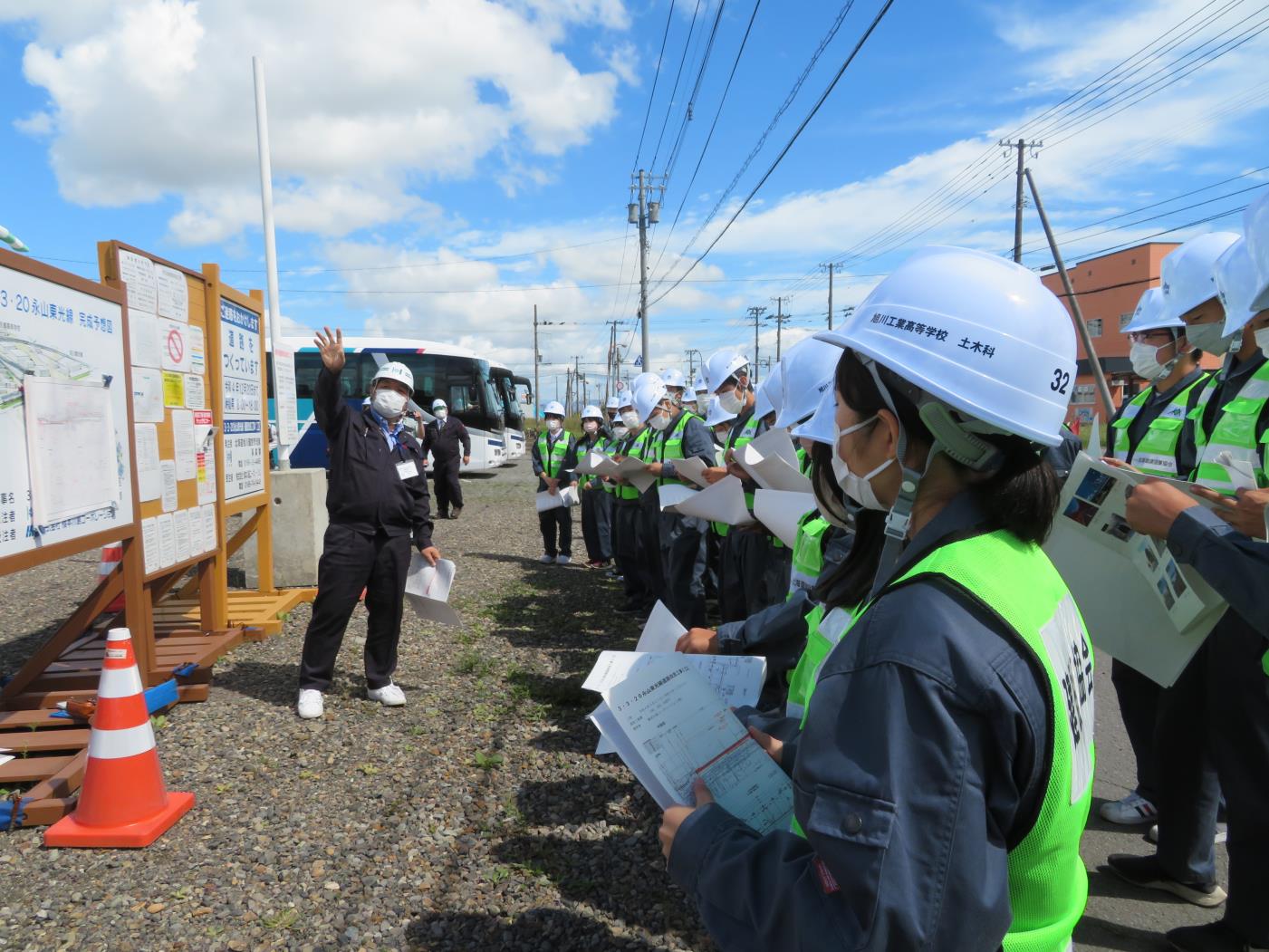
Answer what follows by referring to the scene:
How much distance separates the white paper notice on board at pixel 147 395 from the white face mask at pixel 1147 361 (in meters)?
5.60

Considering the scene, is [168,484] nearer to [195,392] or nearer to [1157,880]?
[195,392]

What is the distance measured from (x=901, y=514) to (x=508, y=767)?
11.4ft

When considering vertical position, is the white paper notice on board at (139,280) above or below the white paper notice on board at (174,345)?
above

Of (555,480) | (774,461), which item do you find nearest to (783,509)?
(774,461)

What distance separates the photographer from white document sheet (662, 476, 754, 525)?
4422 mm

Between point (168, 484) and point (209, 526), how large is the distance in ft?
1.91

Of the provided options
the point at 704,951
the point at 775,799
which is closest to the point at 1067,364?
the point at 775,799

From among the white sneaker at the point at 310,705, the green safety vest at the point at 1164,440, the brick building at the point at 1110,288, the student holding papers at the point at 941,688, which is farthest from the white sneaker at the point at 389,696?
the brick building at the point at 1110,288

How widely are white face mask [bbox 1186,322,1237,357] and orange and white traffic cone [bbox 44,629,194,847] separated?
15.1ft

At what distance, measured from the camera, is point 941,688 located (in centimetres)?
93

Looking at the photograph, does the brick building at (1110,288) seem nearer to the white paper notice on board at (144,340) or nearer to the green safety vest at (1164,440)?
the green safety vest at (1164,440)

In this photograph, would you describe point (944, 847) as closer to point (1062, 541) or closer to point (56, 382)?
point (1062, 541)

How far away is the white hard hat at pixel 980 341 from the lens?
3.69 feet

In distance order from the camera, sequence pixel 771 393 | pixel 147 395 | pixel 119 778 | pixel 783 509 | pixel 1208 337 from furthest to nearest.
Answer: pixel 147 395 → pixel 771 393 → pixel 783 509 → pixel 119 778 → pixel 1208 337
